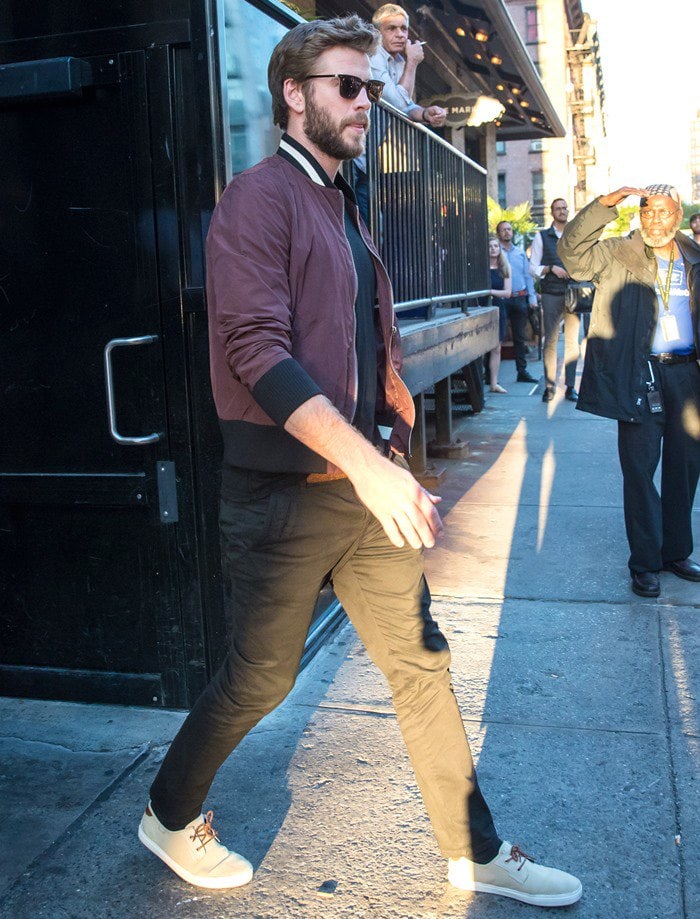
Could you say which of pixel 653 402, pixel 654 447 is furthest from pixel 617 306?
pixel 654 447

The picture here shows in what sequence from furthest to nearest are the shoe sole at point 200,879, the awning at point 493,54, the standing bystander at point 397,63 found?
the awning at point 493,54 → the standing bystander at point 397,63 → the shoe sole at point 200,879

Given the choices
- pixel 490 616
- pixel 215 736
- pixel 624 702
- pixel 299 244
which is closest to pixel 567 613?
pixel 490 616

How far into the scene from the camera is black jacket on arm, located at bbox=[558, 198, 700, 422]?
4.96 metres

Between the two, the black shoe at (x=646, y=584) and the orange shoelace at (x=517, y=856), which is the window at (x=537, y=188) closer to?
the black shoe at (x=646, y=584)

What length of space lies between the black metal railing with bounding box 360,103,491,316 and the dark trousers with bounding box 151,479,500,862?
2.83m

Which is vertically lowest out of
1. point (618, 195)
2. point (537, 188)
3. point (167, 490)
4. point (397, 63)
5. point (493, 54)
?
point (167, 490)

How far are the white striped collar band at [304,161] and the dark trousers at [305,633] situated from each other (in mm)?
738

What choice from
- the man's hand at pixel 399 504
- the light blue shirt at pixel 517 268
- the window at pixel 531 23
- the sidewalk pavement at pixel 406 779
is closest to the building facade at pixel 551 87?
the window at pixel 531 23

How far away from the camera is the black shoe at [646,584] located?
4957 millimetres

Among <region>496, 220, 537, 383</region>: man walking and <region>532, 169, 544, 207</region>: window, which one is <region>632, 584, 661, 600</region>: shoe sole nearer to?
<region>496, 220, 537, 383</region>: man walking

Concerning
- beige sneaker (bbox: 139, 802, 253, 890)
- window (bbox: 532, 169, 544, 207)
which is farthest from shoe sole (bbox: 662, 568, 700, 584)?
window (bbox: 532, 169, 544, 207)

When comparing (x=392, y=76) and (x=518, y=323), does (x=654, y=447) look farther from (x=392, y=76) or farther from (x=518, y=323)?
(x=518, y=323)

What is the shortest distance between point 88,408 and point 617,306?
8.92 ft

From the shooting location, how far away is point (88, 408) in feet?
11.8
